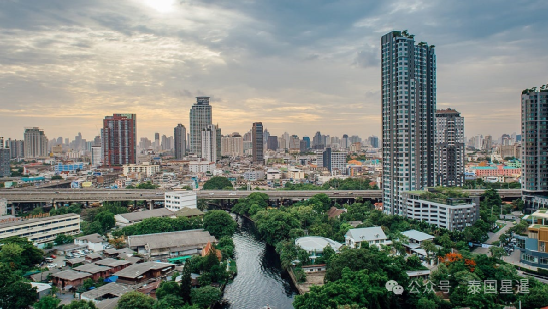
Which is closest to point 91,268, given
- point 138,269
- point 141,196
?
point 138,269

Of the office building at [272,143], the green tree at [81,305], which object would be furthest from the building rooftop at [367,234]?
the office building at [272,143]

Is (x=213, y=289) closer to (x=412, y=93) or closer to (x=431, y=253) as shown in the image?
(x=431, y=253)

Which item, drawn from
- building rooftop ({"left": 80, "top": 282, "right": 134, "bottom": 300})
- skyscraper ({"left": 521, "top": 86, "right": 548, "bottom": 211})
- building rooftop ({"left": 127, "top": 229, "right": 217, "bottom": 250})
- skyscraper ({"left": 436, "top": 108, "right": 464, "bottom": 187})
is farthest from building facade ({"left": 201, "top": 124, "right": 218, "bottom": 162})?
building rooftop ({"left": 80, "top": 282, "right": 134, "bottom": 300})

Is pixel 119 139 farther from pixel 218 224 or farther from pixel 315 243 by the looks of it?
pixel 315 243

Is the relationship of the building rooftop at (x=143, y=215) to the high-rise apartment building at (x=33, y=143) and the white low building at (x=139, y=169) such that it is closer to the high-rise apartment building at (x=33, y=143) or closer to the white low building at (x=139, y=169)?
the white low building at (x=139, y=169)

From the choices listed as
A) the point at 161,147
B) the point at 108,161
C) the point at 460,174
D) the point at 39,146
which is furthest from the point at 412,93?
the point at 161,147

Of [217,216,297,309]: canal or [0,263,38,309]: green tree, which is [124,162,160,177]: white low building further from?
[0,263,38,309]: green tree
